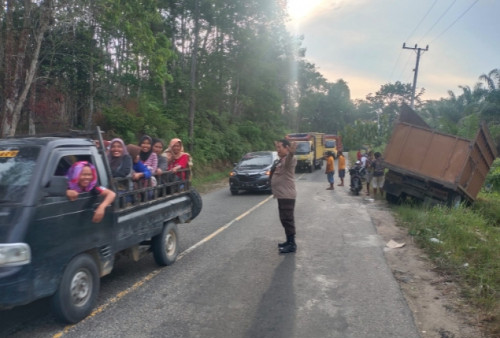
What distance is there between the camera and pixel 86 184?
4395 mm

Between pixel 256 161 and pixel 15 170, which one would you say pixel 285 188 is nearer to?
pixel 15 170

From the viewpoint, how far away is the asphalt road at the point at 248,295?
13.8 feet

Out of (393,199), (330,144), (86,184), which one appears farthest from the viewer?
(330,144)

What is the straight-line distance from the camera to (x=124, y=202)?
5.19 metres

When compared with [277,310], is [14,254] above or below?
above

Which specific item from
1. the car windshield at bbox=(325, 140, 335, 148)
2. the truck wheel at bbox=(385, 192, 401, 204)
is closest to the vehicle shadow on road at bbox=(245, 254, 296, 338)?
the truck wheel at bbox=(385, 192, 401, 204)

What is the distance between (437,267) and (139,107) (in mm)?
16145

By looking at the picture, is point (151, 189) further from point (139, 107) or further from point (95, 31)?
point (139, 107)

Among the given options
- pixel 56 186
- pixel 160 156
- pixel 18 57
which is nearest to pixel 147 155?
pixel 160 156

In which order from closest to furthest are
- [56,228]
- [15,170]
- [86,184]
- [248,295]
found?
[56,228]
[15,170]
[86,184]
[248,295]

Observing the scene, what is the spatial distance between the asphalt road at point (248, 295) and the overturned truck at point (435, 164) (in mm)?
4177

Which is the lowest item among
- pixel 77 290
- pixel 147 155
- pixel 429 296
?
pixel 429 296

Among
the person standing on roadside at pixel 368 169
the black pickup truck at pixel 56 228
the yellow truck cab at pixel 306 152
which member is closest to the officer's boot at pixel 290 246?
the black pickup truck at pixel 56 228

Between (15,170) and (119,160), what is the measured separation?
1721 millimetres
